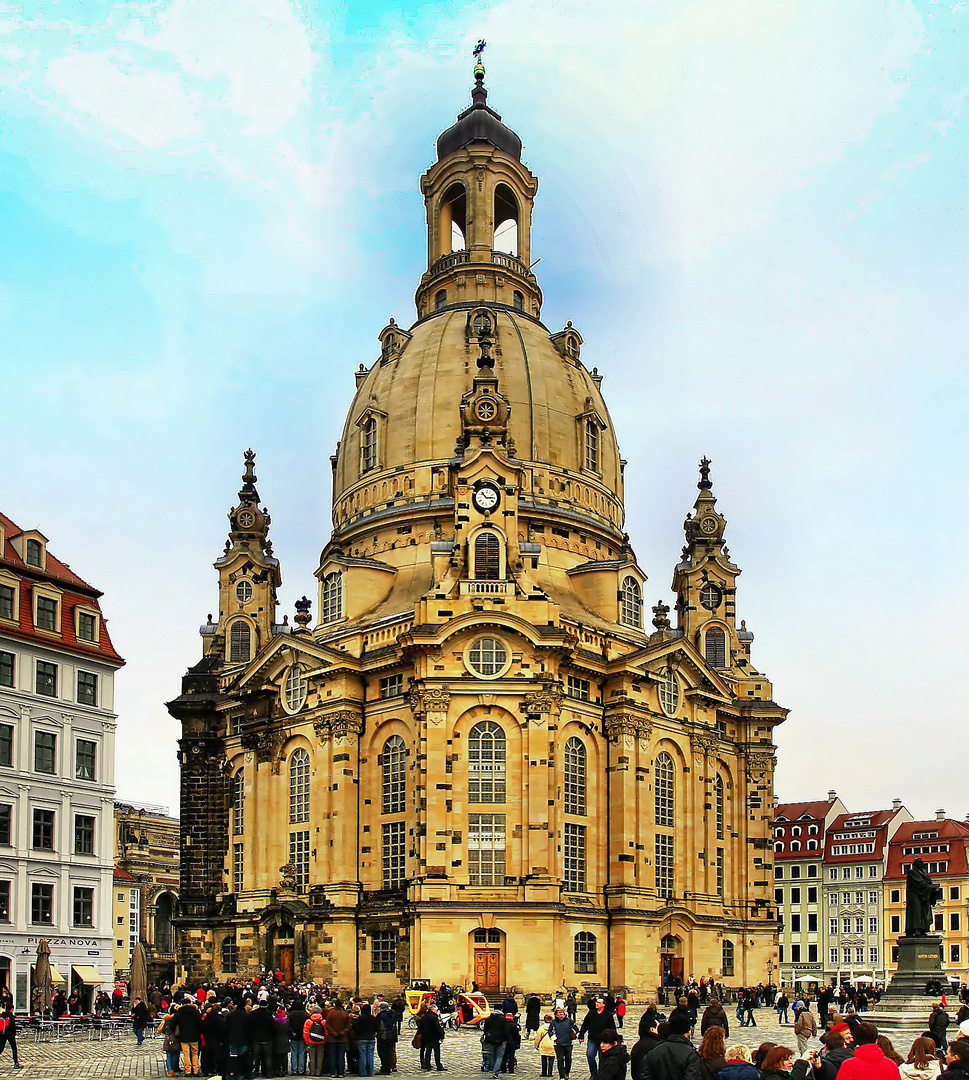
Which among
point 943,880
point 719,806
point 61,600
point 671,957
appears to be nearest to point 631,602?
point 719,806

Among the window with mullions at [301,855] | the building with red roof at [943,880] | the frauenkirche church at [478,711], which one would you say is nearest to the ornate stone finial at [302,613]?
the frauenkirche church at [478,711]

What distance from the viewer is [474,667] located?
69062mm

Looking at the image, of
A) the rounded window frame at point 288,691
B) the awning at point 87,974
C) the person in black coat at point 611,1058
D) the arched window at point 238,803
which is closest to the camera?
the person in black coat at point 611,1058

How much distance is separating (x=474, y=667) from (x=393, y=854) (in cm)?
1052

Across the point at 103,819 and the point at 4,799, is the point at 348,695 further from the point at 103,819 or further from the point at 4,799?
the point at 4,799

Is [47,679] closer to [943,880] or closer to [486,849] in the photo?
[486,849]

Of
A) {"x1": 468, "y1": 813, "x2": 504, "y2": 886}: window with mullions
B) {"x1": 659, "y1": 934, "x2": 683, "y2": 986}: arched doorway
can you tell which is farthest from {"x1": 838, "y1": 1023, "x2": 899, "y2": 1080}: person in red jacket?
{"x1": 659, "y1": 934, "x2": 683, "y2": 986}: arched doorway

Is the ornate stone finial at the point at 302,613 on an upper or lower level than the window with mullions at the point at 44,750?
upper

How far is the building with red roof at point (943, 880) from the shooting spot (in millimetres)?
108750

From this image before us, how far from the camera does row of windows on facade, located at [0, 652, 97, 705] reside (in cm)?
5547

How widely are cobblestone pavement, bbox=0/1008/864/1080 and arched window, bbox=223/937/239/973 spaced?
2806cm

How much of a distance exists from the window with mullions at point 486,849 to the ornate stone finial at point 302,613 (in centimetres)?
1649

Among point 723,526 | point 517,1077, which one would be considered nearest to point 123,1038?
point 517,1077

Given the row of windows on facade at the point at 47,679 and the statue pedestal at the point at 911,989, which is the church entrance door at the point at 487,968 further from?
the statue pedestal at the point at 911,989
